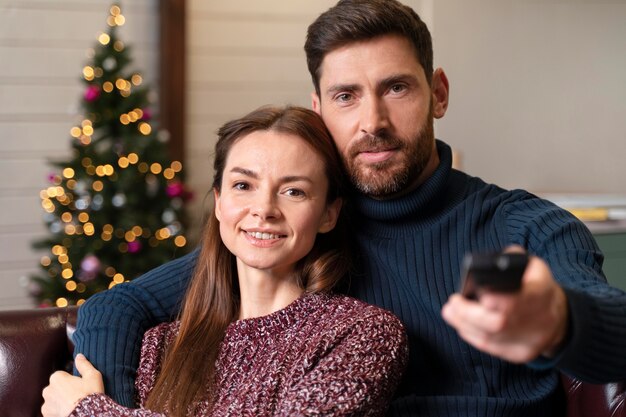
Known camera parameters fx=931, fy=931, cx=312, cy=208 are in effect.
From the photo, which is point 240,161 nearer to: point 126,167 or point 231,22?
point 126,167

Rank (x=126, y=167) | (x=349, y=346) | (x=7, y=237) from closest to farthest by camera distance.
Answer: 1. (x=349, y=346)
2. (x=126, y=167)
3. (x=7, y=237)

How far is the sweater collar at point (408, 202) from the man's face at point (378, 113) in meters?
0.02

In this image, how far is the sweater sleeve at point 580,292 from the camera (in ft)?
3.84

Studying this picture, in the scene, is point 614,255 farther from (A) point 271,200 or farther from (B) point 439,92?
(A) point 271,200

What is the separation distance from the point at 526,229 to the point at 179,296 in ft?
2.52

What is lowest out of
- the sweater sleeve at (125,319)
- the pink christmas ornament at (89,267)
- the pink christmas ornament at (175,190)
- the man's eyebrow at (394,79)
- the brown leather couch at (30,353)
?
the pink christmas ornament at (89,267)

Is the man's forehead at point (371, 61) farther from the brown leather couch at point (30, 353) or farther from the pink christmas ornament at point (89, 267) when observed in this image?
the pink christmas ornament at point (89, 267)

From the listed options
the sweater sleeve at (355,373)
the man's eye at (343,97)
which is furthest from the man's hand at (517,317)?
the man's eye at (343,97)

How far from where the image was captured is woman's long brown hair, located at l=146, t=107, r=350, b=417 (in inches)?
71.7

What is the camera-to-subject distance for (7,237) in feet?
15.0

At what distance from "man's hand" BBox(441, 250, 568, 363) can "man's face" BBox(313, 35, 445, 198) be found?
35.0 inches

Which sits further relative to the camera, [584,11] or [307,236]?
[584,11]

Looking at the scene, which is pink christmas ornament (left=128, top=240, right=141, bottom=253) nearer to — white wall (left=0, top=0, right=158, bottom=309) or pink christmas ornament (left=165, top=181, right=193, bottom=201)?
pink christmas ornament (left=165, top=181, right=193, bottom=201)

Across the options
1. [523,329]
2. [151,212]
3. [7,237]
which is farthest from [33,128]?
[523,329]
